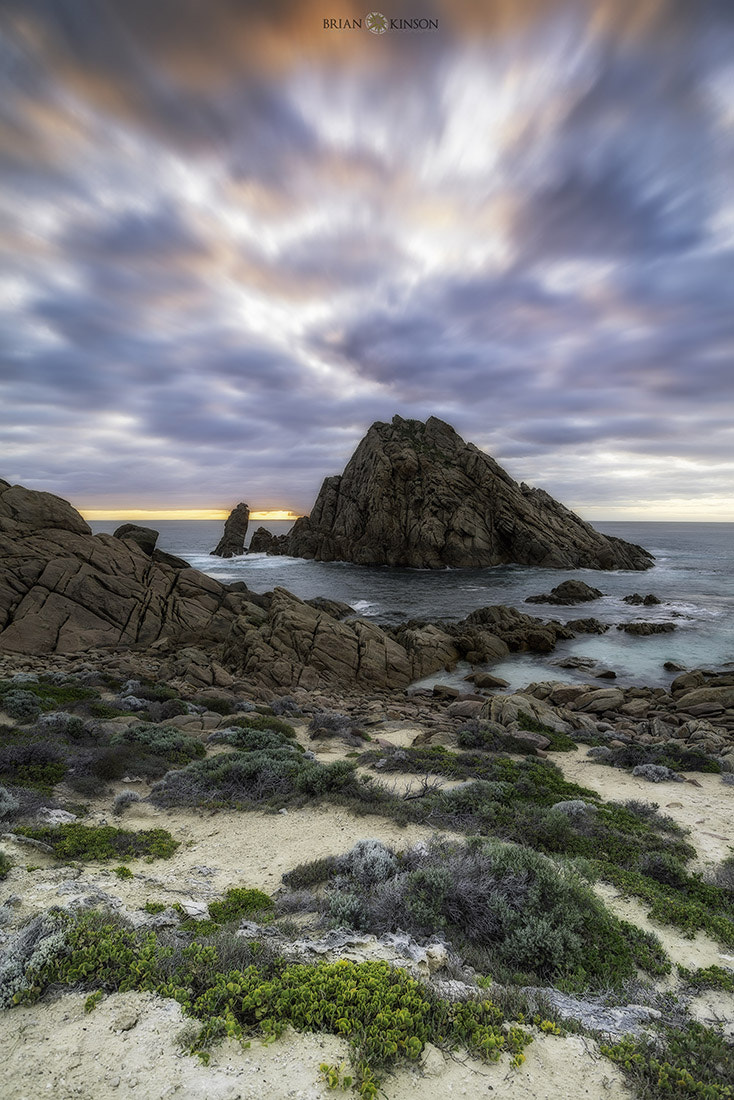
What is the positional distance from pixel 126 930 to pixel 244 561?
325ft

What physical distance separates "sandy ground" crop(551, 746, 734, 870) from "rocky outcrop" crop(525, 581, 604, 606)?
40173mm

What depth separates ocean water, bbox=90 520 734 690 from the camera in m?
32.7

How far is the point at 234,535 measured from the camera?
121 m

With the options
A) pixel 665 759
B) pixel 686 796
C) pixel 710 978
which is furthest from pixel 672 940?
pixel 665 759

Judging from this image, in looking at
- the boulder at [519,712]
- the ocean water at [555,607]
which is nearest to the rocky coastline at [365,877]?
the boulder at [519,712]

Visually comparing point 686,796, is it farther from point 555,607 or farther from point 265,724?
point 555,607

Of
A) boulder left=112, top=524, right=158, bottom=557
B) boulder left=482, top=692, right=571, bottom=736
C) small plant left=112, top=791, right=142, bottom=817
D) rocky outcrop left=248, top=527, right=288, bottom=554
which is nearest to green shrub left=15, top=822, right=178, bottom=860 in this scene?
small plant left=112, top=791, right=142, bottom=817

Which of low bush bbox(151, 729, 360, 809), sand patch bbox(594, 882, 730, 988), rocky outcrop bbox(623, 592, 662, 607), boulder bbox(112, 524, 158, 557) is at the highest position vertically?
boulder bbox(112, 524, 158, 557)

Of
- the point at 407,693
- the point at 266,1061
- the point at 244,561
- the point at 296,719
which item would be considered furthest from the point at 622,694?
the point at 244,561

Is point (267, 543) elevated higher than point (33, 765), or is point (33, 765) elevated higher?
point (267, 543)

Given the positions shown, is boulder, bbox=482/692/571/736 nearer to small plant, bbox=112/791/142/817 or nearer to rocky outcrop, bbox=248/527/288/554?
small plant, bbox=112/791/142/817

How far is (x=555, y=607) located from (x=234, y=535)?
290ft

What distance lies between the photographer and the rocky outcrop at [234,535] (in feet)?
385

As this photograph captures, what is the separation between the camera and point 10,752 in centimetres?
1044
